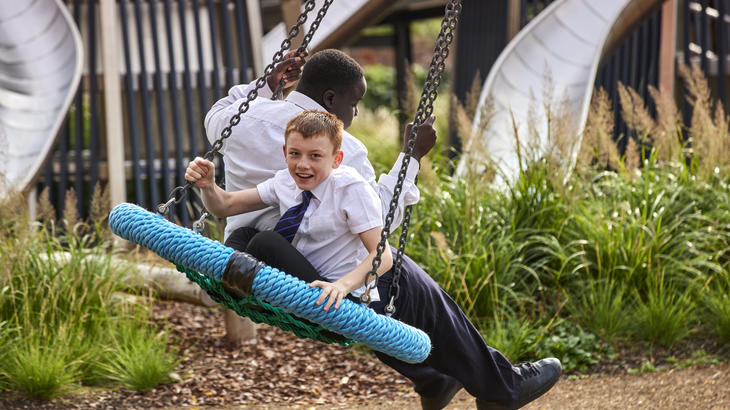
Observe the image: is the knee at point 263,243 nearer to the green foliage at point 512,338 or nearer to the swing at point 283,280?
the swing at point 283,280

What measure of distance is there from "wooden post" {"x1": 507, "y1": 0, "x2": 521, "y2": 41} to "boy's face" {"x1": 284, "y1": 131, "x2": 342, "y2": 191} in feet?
19.9

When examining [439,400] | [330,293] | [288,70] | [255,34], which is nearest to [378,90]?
[255,34]

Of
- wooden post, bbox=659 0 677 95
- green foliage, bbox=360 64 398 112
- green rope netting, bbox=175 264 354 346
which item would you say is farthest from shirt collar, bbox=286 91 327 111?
green foliage, bbox=360 64 398 112

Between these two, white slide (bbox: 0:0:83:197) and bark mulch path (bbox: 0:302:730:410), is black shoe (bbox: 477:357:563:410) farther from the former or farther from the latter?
white slide (bbox: 0:0:83:197)

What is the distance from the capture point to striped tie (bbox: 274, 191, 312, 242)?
2.84 meters

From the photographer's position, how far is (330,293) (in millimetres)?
2482

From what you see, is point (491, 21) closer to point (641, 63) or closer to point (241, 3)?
point (641, 63)

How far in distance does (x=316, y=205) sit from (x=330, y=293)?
430mm

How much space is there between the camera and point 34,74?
23.1ft

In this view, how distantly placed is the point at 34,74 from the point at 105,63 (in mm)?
747

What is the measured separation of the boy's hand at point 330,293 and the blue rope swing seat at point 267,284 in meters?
0.01

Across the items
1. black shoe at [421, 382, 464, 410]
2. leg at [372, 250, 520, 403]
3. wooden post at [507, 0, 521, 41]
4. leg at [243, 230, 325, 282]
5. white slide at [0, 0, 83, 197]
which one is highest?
wooden post at [507, 0, 521, 41]

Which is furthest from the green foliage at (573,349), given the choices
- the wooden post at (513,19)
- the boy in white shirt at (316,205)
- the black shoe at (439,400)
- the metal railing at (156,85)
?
the wooden post at (513,19)

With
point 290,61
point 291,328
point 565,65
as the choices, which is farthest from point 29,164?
point 565,65
